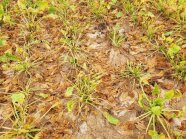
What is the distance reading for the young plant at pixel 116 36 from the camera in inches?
113

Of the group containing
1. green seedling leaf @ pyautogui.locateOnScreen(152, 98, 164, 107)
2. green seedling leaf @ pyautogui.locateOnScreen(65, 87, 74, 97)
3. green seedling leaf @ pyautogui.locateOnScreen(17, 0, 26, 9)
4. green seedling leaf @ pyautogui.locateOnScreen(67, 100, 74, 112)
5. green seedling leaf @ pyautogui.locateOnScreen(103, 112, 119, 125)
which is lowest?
green seedling leaf @ pyautogui.locateOnScreen(103, 112, 119, 125)

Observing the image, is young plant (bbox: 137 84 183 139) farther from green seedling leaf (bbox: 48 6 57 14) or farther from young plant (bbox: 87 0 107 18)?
green seedling leaf (bbox: 48 6 57 14)

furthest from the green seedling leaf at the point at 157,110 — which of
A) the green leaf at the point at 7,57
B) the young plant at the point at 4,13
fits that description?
the young plant at the point at 4,13

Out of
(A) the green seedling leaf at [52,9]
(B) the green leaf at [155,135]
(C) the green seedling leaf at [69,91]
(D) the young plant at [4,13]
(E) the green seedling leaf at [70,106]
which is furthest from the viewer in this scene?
(A) the green seedling leaf at [52,9]

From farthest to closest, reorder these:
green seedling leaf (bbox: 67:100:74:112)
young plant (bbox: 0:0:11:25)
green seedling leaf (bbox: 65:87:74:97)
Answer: young plant (bbox: 0:0:11:25)
green seedling leaf (bbox: 65:87:74:97)
green seedling leaf (bbox: 67:100:74:112)

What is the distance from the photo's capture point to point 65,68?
267cm

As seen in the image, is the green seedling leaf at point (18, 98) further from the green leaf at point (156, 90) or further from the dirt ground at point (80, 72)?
the green leaf at point (156, 90)

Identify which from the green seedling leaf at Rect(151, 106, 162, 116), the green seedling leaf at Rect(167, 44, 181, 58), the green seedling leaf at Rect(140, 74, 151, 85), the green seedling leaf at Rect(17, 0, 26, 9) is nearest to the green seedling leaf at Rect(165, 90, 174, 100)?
the green seedling leaf at Rect(151, 106, 162, 116)

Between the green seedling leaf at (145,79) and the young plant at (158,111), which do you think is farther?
the green seedling leaf at (145,79)

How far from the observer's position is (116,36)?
2.94m

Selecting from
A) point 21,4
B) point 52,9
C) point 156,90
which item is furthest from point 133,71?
point 21,4

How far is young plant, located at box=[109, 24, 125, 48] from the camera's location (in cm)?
286

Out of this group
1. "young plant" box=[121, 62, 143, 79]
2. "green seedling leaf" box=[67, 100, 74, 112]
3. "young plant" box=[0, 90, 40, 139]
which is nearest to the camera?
"young plant" box=[0, 90, 40, 139]

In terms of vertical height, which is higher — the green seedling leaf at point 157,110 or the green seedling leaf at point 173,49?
the green seedling leaf at point 173,49
